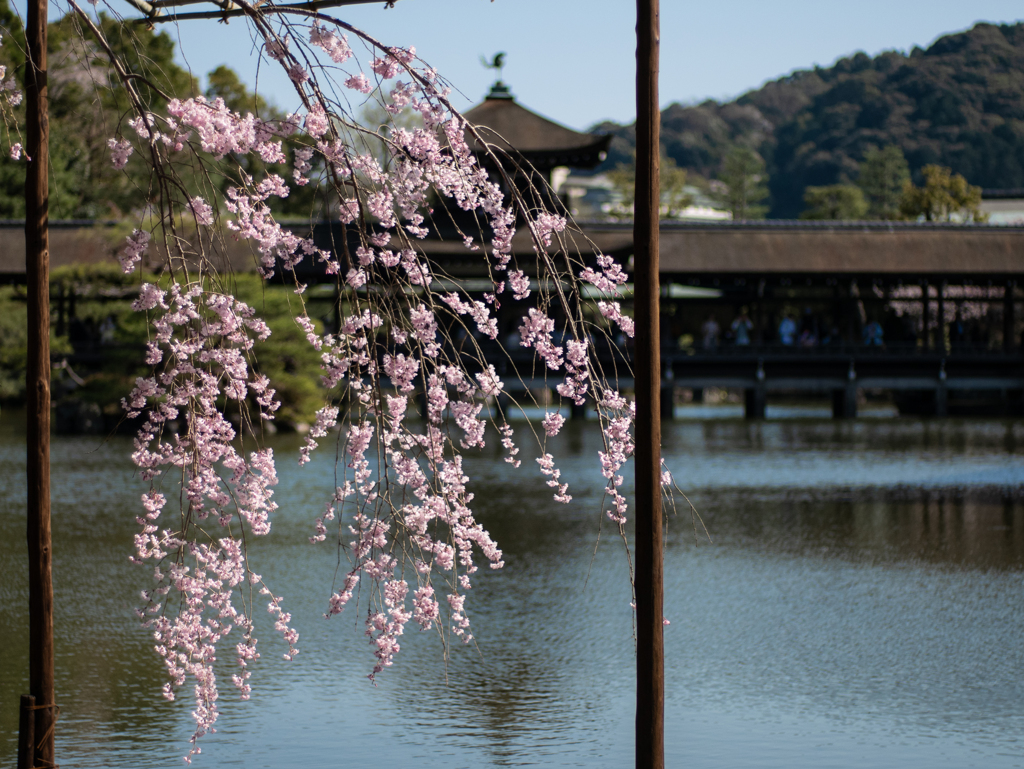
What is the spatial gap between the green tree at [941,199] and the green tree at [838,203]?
7.59 meters

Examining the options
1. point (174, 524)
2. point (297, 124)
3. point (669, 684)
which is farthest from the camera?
point (174, 524)

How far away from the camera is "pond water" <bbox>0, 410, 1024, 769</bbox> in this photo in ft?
15.5

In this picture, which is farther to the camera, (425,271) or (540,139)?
(540,139)

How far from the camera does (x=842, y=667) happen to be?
5.80 metres

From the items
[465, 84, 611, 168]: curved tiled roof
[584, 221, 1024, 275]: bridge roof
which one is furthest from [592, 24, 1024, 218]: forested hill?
[465, 84, 611, 168]: curved tiled roof

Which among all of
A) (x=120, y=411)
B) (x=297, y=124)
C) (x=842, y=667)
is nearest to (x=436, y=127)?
(x=297, y=124)

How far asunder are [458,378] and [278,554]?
561 centimetres

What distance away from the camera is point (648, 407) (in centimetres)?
339

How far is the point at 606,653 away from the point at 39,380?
3.44 metres

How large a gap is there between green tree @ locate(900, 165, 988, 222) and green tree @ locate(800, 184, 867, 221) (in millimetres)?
7595

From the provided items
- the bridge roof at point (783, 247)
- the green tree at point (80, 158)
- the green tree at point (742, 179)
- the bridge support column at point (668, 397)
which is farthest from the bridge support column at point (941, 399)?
the green tree at point (742, 179)

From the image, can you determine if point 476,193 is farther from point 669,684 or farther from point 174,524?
point 174,524

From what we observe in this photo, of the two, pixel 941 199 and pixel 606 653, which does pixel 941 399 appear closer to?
pixel 941 199

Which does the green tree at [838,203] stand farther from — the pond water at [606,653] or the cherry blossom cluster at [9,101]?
the cherry blossom cluster at [9,101]
